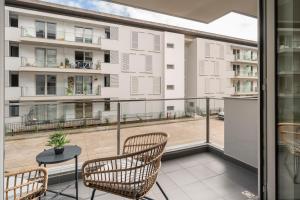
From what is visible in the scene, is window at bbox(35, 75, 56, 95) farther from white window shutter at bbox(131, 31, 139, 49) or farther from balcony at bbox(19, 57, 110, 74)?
white window shutter at bbox(131, 31, 139, 49)

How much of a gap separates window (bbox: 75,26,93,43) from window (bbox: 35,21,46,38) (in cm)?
155

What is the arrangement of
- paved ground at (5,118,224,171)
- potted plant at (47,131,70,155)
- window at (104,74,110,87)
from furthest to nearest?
window at (104,74,110,87) < paved ground at (5,118,224,171) < potted plant at (47,131,70,155)

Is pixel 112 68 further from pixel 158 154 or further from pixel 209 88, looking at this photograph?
pixel 158 154

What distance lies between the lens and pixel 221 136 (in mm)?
3145

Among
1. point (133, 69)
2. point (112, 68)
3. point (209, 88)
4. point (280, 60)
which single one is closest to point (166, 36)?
point (133, 69)

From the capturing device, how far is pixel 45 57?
31.6ft

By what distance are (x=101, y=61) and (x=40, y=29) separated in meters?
3.30

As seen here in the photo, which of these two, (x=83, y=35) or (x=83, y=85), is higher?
(x=83, y=35)

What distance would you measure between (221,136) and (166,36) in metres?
9.85

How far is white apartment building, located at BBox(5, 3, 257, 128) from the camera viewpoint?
29.6 feet

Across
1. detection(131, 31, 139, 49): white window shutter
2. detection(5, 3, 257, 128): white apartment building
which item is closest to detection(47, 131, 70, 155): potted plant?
detection(5, 3, 257, 128): white apartment building

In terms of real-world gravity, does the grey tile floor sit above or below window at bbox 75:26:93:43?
below

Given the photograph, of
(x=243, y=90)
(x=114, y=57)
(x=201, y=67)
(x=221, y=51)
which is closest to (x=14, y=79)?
(x=114, y=57)

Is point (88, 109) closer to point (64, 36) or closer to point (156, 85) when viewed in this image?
point (64, 36)
